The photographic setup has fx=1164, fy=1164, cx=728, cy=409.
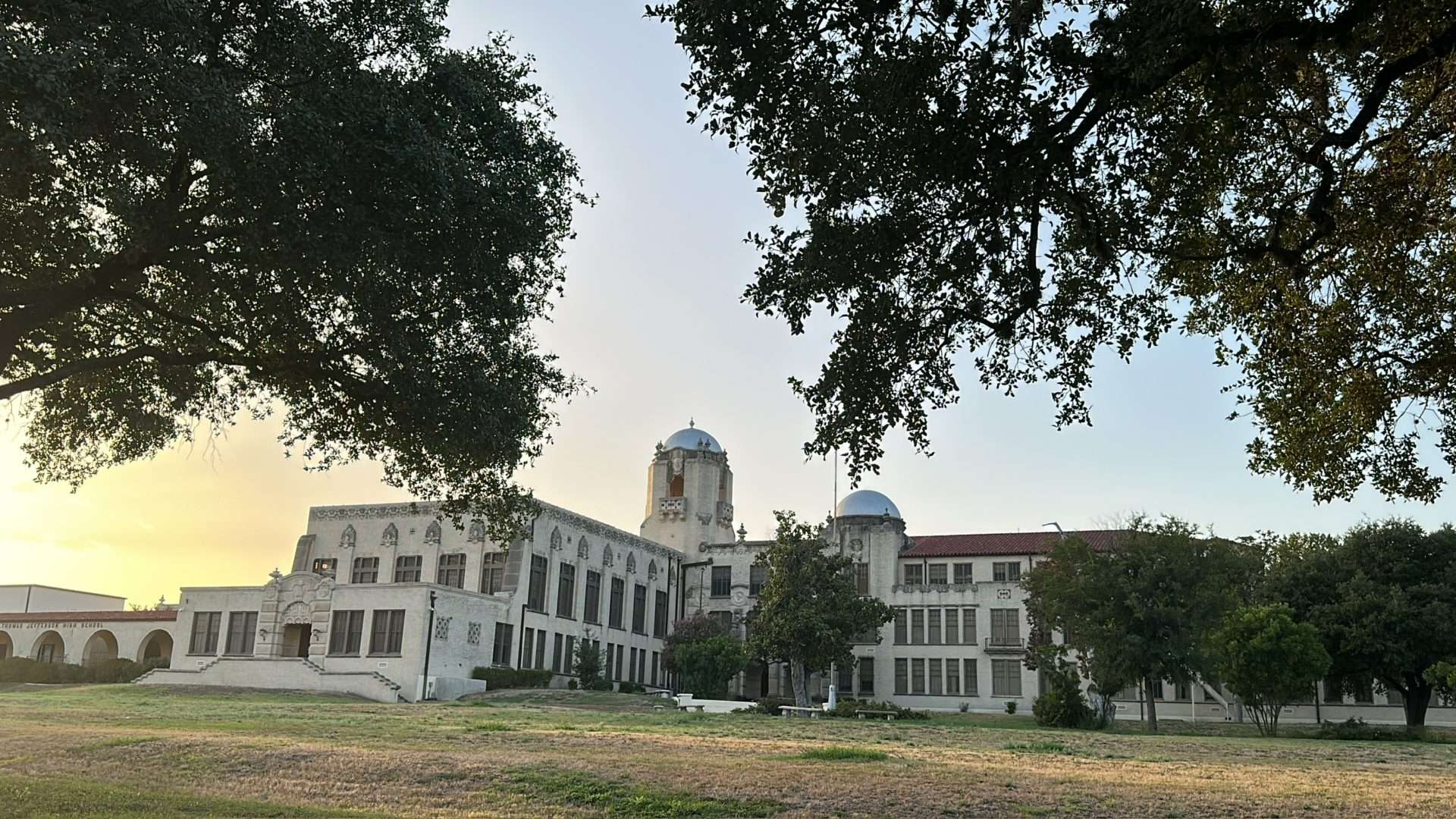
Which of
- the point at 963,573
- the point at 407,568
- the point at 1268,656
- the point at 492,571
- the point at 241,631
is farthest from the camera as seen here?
the point at 963,573

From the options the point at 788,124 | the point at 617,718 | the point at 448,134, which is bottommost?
the point at 617,718

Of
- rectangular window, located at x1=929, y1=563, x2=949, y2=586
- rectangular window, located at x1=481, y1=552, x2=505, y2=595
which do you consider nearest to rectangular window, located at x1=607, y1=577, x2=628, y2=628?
rectangular window, located at x1=481, y1=552, x2=505, y2=595

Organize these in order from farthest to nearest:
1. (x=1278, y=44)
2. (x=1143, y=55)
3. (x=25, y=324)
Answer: (x=25, y=324) → (x=1278, y=44) → (x=1143, y=55)

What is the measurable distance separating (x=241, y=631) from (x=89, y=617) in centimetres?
1540

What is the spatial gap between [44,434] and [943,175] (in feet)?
53.9

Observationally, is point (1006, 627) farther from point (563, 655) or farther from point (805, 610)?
point (563, 655)

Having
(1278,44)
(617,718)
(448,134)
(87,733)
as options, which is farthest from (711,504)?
(1278,44)

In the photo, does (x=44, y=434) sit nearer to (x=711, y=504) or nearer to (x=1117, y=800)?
(x=1117, y=800)

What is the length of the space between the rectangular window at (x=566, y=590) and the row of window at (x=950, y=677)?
19.9 m

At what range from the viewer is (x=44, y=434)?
65.4ft

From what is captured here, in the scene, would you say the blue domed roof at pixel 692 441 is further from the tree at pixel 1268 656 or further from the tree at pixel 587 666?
the tree at pixel 1268 656

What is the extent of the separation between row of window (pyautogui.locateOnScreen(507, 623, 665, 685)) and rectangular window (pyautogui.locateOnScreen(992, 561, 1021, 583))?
21335mm

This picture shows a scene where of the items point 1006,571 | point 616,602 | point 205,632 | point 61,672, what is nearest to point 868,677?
point 1006,571

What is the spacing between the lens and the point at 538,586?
2394 inches
